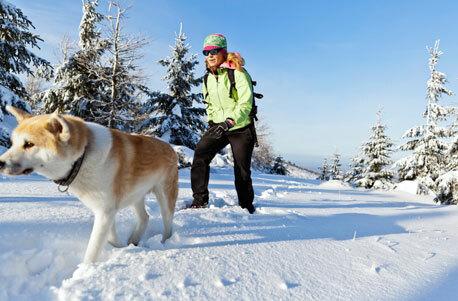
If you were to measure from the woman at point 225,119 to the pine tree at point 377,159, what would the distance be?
27379 mm

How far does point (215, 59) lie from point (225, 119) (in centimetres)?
91

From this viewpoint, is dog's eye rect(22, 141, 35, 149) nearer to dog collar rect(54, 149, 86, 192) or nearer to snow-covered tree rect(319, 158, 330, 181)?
dog collar rect(54, 149, 86, 192)

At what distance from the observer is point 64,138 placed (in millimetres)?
2818

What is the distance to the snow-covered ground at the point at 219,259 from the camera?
103 inches

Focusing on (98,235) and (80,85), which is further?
(80,85)

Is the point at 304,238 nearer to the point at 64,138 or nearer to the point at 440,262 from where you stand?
the point at 440,262

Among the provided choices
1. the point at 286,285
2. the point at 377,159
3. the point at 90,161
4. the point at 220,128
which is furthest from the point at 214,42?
the point at 377,159

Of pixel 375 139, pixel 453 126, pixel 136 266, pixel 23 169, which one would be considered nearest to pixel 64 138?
pixel 23 169

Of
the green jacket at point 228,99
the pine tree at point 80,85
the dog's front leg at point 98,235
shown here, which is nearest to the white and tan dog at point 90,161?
the dog's front leg at point 98,235

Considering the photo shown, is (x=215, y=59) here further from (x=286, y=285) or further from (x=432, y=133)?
(x=432, y=133)

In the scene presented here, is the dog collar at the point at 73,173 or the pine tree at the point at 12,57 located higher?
the pine tree at the point at 12,57

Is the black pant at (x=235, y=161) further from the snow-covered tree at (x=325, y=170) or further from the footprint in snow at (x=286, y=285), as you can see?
the snow-covered tree at (x=325, y=170)

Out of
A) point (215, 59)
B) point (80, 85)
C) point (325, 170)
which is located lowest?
point (325, 170)

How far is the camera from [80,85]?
19.8m
